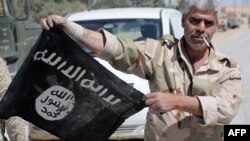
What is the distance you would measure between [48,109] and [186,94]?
0.67 meters

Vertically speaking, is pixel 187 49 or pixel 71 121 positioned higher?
pixel 187 49

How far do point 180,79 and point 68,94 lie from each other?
21.1 inches

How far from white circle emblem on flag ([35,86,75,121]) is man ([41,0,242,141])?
0.82 ft

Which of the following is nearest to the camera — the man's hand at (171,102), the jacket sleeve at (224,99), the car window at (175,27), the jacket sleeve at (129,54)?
the man's hand at (171,102)

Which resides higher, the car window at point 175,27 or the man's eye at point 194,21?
the man's eye at point 194,21

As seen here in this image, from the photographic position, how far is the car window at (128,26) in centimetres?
769

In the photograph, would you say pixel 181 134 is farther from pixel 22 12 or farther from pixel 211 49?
pixel 22 12

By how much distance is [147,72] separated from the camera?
2875 millimetres

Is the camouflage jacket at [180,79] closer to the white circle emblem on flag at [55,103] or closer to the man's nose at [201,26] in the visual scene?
the man's nose at [201,26]

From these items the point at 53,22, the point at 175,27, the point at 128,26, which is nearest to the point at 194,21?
the point at 53,22

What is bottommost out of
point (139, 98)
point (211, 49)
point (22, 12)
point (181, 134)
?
point (22, 12)

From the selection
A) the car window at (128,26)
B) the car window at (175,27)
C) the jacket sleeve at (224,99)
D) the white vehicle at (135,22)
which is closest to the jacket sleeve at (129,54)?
the jacket sleeve at (224,99)

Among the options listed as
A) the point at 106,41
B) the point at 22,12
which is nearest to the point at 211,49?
the point at 106,41

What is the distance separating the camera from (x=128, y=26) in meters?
7.98
